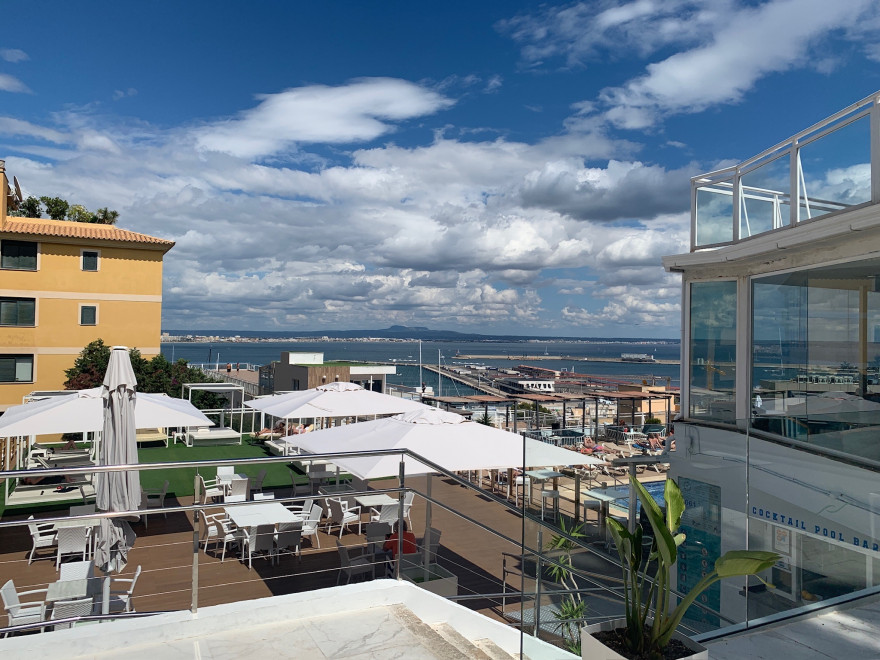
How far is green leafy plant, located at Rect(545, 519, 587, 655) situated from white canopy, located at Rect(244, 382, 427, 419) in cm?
785

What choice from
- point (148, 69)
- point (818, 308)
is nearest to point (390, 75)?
point (148, 69)

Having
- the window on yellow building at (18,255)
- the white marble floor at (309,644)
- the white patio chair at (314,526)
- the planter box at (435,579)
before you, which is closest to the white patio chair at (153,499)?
the white patio chair at (314,526)

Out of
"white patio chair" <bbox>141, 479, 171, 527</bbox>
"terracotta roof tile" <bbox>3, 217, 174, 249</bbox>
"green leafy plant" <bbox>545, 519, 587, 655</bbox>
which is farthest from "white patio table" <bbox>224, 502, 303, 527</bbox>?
"terracotta roof tile" <bbox>3, 217, 174, 249</bbox>

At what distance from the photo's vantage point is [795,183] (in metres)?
8.24

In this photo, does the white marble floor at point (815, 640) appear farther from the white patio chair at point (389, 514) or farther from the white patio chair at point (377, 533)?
the white patio chair at point (389, 514)

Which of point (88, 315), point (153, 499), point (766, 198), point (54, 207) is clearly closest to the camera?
point (766, 198)

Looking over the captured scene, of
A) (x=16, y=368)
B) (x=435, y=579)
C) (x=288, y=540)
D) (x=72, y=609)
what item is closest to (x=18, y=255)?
(x=16, y=368)

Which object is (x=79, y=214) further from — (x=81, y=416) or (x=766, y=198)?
(x=766, y=198)

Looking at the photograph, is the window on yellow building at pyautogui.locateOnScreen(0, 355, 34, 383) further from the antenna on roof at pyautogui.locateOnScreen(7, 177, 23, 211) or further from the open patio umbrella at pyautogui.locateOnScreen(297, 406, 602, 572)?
the open patio umbrella at pyautogui.locateOnScreen(297, 406, 602, 572)

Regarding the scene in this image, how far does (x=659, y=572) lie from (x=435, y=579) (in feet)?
16.4

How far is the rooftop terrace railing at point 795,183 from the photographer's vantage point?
7203 mm

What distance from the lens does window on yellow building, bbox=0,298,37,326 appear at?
27.9m

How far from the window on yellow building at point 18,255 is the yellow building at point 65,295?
0.04m

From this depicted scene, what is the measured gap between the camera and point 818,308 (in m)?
7.89
